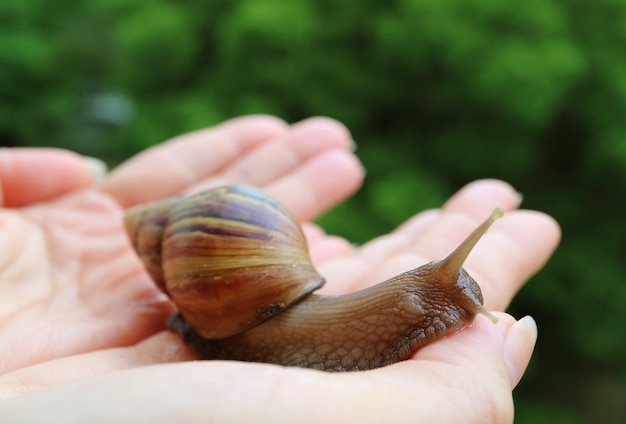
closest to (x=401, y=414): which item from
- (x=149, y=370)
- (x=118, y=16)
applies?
(x=149, y=370)

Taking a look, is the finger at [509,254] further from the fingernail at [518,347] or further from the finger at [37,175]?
the finger at [37,175]

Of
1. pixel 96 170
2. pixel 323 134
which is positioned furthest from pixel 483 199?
pixel 96 170

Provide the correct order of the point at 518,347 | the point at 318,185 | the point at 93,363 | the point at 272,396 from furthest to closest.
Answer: the point at 318,185 → the point at 93,363 → the point at 518,347 → the point at 272,396

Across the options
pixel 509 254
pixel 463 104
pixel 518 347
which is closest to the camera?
pixel 518 347

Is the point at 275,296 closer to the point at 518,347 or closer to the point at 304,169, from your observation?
the point at 518,347

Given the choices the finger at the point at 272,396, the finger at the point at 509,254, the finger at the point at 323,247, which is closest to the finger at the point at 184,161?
the finger at the point at 323,247

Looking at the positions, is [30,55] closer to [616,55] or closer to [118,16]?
[118,16]
